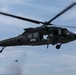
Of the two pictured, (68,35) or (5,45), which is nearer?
(68,35)

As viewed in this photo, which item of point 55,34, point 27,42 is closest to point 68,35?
point 55,34

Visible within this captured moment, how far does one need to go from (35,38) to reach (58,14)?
5988 millimetres

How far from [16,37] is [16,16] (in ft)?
17.6

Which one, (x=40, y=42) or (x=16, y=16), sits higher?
(x=16, y=16)

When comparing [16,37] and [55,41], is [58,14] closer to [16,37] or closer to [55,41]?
[55,41]

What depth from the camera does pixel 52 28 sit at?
6775cm

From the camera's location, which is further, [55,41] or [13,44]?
[13,44]

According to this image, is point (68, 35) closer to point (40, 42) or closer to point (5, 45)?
point (40, 42)

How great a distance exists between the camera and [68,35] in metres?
67.0

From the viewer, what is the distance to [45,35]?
222 feet

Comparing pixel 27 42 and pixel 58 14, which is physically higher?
pixel 58 14

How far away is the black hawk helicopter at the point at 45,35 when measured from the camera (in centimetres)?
6625

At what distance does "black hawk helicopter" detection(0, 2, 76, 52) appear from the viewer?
217 feet

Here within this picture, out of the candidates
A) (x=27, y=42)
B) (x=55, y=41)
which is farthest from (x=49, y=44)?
(x=27, y=42)
